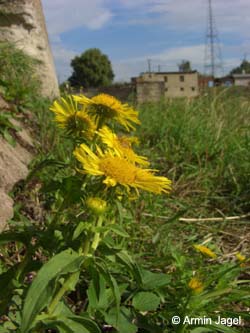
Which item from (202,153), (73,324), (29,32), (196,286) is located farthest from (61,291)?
(29,32)

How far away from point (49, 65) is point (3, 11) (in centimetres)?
65

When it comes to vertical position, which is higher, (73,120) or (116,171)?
(73,120)

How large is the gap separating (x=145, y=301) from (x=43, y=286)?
534 mm

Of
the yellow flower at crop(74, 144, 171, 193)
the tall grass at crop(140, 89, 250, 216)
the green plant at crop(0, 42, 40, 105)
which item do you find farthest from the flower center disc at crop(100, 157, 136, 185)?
the green plant at crop(0, 42, 40, 105)

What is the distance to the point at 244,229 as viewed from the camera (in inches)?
110

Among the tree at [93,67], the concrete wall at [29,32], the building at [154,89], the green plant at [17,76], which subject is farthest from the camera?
the tree at [93,67]

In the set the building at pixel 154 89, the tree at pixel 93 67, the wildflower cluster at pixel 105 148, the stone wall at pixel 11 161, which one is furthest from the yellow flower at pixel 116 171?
the tree at pixel 93 67

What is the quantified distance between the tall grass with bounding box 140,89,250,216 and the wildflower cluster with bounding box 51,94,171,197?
158 centimetres

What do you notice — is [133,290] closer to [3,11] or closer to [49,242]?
[49,242]

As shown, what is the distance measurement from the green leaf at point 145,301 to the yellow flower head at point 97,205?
465 millimetres

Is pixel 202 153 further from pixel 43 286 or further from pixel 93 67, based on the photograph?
pixel 93 67

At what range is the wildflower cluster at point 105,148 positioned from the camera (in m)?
1.21

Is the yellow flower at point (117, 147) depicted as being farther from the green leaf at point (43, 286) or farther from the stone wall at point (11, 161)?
the stone wall at point (11, 161)

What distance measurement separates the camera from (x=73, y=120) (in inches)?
57.3
